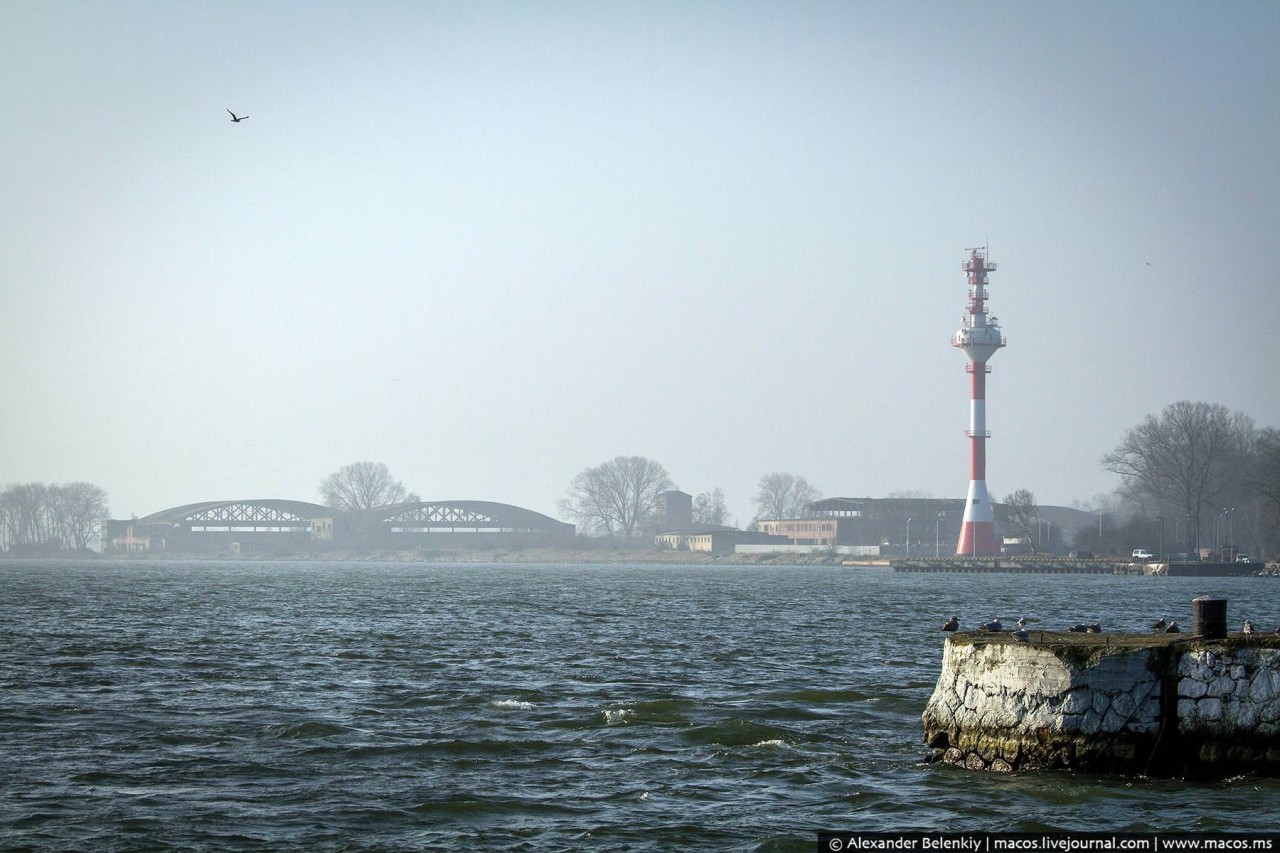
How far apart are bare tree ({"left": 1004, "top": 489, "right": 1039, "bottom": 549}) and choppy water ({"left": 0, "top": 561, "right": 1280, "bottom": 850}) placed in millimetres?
112848

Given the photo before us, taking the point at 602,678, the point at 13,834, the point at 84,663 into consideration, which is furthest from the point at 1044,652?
the point at 84,663

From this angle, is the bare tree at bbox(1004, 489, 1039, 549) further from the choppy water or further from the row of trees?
the choppy water

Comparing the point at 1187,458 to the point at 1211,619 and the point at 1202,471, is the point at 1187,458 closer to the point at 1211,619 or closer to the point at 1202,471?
the point at 1202,471

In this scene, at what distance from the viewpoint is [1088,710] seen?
16.2 m

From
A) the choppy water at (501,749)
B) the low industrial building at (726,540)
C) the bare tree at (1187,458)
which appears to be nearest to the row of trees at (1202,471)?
the bare tree at (1187,458)

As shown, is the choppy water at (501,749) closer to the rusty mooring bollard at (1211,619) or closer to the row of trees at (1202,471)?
the rusty mooring bollard at (1211,619)

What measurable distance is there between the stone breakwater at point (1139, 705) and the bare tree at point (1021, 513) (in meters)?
A: 135

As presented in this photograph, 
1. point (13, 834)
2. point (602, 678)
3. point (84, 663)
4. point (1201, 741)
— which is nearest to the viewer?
point (13, 834)

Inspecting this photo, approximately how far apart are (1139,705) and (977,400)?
112774 mm

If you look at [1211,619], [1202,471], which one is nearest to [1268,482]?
[1202,471]

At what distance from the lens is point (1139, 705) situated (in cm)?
1603

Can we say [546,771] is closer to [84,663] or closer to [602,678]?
[602,678]

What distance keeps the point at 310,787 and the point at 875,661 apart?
18.0 meters

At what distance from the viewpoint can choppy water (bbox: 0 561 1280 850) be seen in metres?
14.6
